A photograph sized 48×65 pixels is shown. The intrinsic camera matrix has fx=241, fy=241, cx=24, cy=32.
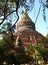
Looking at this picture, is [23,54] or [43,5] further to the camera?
[23,54]

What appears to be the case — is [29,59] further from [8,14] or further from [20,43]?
[8,14]

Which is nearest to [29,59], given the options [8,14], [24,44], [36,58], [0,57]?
[36,58]

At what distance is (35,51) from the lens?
26.8m

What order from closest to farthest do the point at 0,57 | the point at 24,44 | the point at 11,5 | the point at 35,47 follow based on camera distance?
the point at 11,5 < the point at 0,57 < the point at 35,47 < the point at 24,44

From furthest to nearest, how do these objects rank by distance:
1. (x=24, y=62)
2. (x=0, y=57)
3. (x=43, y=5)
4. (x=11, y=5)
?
(x=24, y=62) → (x=0, y=57) → (x=11, y=5) → (x=43, y=5)

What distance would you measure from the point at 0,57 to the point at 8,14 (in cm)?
835

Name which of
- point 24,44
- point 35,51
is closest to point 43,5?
point 35,51

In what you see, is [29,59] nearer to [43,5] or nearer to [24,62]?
[24,62]

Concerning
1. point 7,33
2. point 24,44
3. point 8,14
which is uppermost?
point 8,14

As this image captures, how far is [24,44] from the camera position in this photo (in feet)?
114

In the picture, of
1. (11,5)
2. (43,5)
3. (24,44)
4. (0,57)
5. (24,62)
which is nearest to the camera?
(43,5)

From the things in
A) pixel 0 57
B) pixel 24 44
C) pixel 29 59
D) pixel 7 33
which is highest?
pixel 7 33

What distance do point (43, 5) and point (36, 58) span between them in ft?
44.3

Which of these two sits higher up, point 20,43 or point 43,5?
point 43,5
